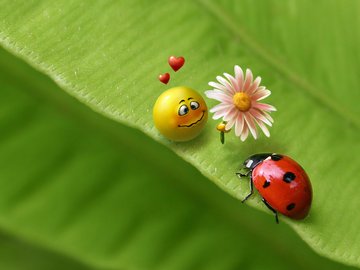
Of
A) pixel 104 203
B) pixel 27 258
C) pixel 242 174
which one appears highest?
pixel 242 174

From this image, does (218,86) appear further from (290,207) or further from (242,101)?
(290,207)

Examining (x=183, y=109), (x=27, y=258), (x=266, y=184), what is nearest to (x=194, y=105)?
(x=183, y=109)

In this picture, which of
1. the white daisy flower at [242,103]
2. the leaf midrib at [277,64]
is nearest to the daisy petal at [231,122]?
the white daisy flower at [242,103]

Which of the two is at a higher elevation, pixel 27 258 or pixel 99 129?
Answer: pixel 99 129

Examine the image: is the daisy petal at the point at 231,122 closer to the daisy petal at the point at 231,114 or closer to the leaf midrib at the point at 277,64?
the daisy petal at the point at 231,114

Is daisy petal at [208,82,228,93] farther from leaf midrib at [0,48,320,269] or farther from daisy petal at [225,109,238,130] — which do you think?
leaf midrib at [0,48,320,269]

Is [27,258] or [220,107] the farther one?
[27,258]

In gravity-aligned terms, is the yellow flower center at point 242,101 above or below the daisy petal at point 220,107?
above
